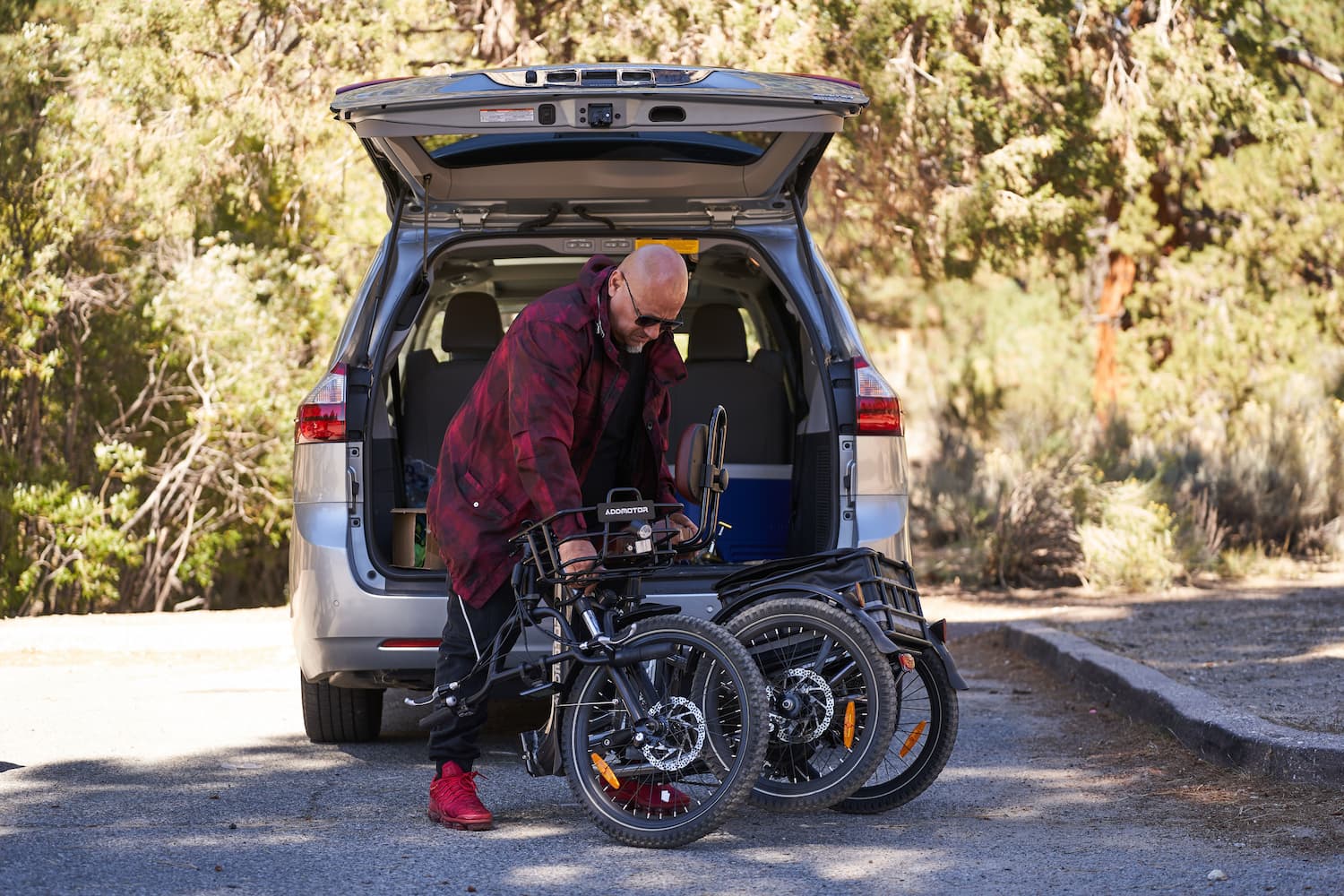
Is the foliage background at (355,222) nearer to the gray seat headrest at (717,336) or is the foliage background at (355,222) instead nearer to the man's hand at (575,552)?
the gray seat headrest at (717,336)

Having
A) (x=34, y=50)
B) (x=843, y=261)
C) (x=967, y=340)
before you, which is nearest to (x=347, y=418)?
(x=34, y=50)

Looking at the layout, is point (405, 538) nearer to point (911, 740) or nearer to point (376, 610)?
point (376, 610)

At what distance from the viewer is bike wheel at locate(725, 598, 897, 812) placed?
4.79 meters

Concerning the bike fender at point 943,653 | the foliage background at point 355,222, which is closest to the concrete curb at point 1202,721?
the bike fender at point 943,653

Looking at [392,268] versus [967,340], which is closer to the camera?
[392,268]

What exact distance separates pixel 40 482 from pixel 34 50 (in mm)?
3252

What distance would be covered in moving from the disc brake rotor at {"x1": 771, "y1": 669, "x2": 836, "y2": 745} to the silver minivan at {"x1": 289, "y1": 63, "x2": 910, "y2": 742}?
0.54 m

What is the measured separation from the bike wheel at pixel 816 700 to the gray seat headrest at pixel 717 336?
205 centimetres

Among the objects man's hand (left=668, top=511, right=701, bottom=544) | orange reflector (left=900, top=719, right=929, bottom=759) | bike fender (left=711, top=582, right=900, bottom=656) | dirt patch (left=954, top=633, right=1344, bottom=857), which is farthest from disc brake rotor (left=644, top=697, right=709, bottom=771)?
dirt patch (left=954, top=633, right=1344, bottom=857)

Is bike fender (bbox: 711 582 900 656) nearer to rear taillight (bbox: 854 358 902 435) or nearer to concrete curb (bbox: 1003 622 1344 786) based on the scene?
rear taillight (bbox: 854 358 902 435)

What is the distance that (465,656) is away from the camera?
5016mm

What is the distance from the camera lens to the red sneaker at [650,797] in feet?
15.6

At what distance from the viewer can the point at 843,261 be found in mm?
17266

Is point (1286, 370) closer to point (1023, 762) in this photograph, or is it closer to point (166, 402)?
point (166, 402)
